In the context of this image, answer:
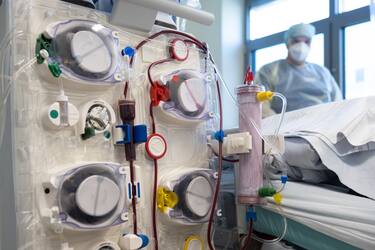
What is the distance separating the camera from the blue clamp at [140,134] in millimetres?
900

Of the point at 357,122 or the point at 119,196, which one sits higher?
the point at 357,122

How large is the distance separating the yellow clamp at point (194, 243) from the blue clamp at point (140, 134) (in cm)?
32

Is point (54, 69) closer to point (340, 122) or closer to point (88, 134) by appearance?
point (88, 134)

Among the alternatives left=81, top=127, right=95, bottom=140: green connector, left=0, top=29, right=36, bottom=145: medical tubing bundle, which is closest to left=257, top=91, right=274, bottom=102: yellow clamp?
left=81, top=127, right=95, bottom=140: green connector

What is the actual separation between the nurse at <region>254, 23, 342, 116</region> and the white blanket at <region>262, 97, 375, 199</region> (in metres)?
1.31

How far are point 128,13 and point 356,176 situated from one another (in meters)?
0.74

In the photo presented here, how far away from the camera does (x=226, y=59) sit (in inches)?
135

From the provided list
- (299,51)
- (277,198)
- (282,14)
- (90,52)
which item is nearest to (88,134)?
(90,52)

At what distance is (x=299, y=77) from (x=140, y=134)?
1.87 m

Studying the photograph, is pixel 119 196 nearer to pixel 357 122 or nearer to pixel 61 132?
pixel 61 132

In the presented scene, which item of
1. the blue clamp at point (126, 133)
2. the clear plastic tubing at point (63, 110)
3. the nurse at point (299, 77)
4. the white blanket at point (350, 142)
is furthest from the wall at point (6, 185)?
the nurse at point (299, 77)

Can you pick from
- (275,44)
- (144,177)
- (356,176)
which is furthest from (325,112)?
(275,44)

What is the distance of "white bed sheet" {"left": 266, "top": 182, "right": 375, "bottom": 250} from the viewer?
2.73 feet

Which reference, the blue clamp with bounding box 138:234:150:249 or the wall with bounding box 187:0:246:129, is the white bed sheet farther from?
the wall with bounding box 187:0:246:129
